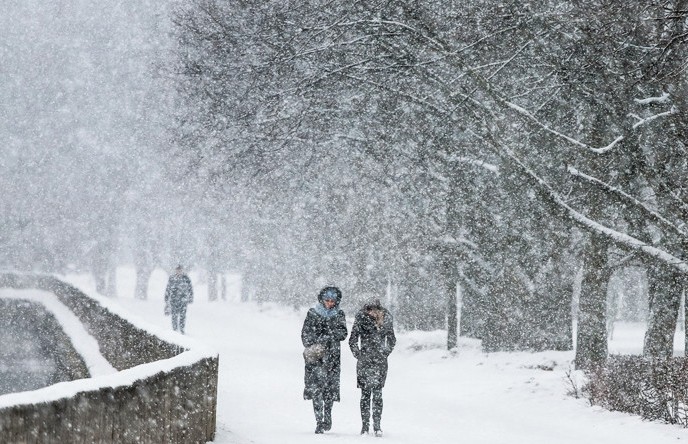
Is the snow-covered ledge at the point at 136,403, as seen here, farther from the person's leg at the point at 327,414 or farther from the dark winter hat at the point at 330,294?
the person's leg at the point at 327,414

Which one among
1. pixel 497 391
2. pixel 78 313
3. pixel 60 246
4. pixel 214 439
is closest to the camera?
pixel 214 439

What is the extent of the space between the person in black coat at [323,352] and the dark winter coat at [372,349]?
237mm

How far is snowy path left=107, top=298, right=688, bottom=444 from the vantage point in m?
12.9

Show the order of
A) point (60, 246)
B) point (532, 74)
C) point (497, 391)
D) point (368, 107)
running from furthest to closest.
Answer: point (60, 246) → point (368, 107) → point (532, 74) → point (497, 391)

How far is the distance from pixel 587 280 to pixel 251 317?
28.3m

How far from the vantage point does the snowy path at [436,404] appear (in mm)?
12945

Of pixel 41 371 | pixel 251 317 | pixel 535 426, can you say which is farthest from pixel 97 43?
pixel 535 426

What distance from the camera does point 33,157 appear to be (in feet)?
210

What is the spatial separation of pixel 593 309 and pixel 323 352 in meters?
7.54

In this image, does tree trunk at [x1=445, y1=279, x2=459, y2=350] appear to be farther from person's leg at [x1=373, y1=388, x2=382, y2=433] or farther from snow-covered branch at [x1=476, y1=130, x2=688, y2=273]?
person's leg at [x1=373, y1=388, x2=382, y2=433]

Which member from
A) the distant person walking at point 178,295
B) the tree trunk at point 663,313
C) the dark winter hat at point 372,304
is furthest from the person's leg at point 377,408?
the distant person walking at point 178,295

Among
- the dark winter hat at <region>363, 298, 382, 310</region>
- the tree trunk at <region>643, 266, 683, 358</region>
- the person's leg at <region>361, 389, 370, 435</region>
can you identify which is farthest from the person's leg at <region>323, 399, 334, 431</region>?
the tree trunk at <region>643, 266, 683, 358</region>

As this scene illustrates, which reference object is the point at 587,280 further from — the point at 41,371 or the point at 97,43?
the point at 97,43

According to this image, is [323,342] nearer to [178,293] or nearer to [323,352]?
[323,352]
